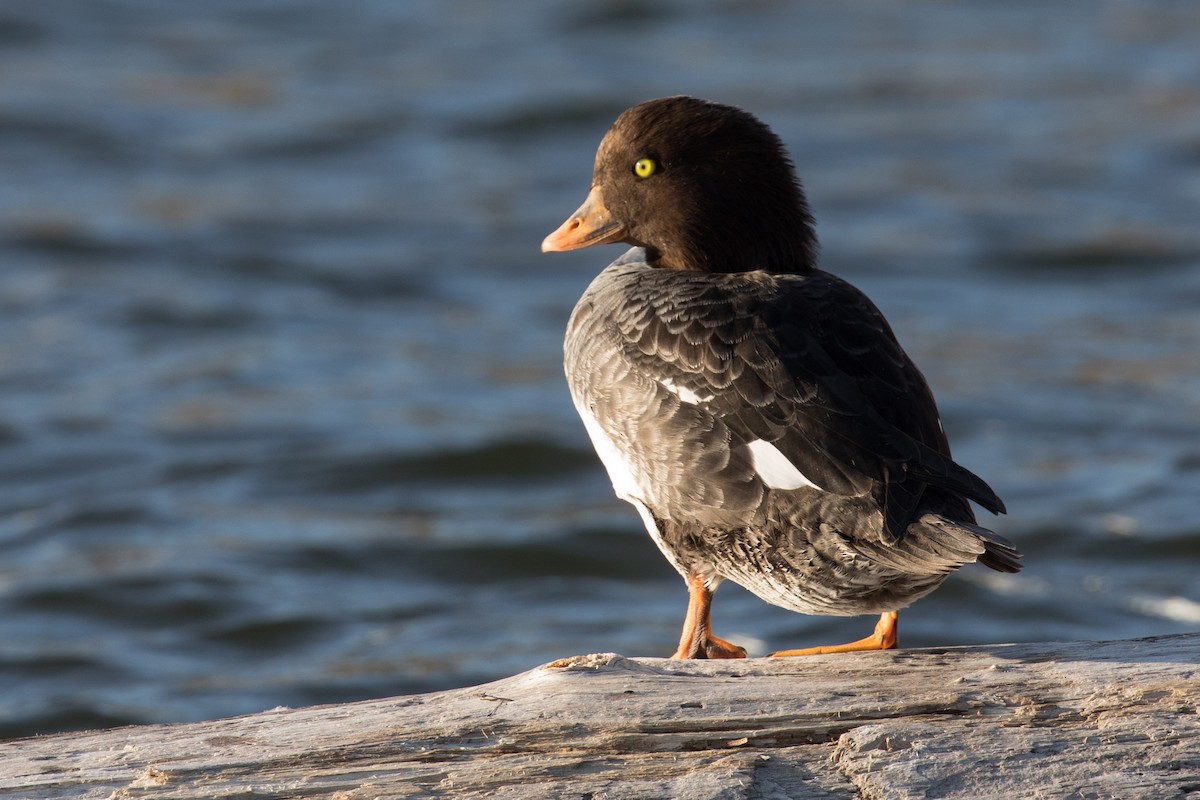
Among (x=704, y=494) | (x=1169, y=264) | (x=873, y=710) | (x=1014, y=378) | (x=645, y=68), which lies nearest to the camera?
(x=873, y=710)

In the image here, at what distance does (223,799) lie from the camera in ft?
11.3

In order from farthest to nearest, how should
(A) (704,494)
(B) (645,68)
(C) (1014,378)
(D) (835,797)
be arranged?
(B) (645,68), (C) (1014,378), (A) (704,494), (D) (835,797)

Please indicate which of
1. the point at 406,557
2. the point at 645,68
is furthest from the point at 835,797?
the point at 645,68

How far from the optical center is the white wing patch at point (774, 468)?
3896 mm

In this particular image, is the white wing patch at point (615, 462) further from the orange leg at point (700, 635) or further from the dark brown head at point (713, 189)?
the dark brown head at point (713, 189)

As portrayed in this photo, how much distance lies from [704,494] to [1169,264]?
9.00m

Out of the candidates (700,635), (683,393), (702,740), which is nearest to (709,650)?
(700,635)

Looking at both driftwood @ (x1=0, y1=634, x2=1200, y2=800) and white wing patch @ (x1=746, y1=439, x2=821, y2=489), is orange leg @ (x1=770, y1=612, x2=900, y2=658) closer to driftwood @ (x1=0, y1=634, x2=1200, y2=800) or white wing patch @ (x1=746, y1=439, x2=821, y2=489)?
driftwood @ (x1=0, y1=634, x2=1200, y2=800)

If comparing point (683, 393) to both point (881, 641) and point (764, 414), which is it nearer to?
point (764, 414)

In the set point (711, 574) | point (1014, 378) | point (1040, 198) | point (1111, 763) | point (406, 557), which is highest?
point (1040, 198)

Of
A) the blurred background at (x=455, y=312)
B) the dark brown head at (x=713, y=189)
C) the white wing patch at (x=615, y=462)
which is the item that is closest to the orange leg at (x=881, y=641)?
the white wing patch at (x=615, y=462)

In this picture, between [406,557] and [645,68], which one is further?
[645,68]

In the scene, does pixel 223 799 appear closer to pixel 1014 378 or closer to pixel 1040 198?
pixel 1014 378

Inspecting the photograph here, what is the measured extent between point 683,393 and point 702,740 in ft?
3.35
